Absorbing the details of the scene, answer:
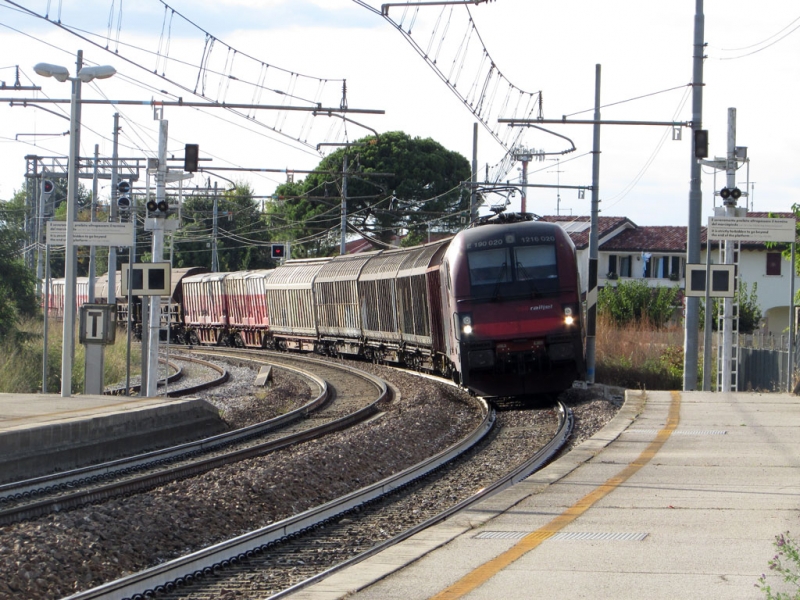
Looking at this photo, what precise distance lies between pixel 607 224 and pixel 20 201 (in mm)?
49975

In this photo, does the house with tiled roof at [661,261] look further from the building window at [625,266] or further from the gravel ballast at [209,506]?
the gravel ballast at [209,506]

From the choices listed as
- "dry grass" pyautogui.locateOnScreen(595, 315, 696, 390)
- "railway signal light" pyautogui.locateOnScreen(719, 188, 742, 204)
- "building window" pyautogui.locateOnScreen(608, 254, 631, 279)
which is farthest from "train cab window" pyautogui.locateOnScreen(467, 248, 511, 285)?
"building window" pyautogui.locateOnScreen(608, 254, 631, 279)

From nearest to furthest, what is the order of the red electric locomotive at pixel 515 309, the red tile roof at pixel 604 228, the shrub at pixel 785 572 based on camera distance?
the shrub at pixel 785 572 → the red electric locomotive at pixel 515 309 → the red tile roof at pixel 604 228

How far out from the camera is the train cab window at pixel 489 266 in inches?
662

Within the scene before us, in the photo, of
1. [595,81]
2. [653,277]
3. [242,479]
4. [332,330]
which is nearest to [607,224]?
[653,277]

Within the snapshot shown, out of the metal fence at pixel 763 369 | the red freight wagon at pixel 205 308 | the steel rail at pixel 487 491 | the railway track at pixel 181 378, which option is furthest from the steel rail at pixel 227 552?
the red freight wagon at pixel 205 308

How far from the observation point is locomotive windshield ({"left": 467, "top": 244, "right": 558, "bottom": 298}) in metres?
16.8

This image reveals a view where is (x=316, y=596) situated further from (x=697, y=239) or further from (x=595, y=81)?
(x=595, y=81)

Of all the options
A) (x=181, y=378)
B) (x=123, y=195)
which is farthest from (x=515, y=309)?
(x=123, y=195)

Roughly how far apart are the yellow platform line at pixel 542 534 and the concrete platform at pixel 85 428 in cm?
667

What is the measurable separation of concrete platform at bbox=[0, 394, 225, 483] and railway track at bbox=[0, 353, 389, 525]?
72 centimetres

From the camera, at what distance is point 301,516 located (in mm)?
8203

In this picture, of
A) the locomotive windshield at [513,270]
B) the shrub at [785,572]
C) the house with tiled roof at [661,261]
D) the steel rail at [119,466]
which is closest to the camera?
the shrub at [785,572]

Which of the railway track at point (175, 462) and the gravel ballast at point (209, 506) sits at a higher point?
the gravel ballast at point (209, 506)
